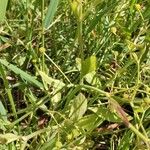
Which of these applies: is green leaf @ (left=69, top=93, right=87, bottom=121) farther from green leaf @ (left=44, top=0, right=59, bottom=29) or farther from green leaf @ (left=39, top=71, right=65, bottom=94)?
green leaf @ (left=44, top=0, right=59, bottom=29)

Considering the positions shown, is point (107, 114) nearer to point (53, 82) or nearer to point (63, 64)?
point (53, 82)

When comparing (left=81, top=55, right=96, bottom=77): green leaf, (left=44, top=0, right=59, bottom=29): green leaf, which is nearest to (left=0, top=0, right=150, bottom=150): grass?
(left=44, top=0, right=59, bottom=29): green leaf

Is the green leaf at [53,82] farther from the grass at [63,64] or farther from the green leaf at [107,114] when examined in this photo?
the green leaf at [107,114]

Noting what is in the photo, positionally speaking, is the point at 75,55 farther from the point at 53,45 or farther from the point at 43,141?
the point at 43,141

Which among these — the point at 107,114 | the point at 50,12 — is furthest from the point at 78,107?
the point at 50,12

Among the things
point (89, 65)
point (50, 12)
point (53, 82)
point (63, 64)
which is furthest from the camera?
point (63, 64)

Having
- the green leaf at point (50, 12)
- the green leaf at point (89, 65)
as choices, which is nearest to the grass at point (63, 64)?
the green leaf at point (50, 12)
